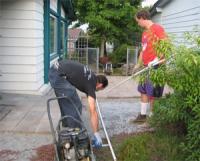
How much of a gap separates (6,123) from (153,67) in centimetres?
289

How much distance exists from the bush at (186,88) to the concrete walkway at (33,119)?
171cm

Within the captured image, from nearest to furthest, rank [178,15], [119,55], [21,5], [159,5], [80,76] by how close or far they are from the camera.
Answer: [80,76]
[21,5]
[178,15]
[159,5]
[119,55]

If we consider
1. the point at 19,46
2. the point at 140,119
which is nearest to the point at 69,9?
the point at 19,46

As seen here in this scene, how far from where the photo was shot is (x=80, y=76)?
532 cm

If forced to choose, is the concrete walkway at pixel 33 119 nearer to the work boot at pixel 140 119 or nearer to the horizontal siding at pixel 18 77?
the work boot at pixel 140 119

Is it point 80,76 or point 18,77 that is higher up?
point 80,76

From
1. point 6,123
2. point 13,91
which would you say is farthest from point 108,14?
point 6,123

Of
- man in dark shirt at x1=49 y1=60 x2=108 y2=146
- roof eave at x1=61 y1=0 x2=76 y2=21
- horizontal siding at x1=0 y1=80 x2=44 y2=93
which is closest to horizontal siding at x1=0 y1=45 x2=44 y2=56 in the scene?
horizontal siding at x1=0 y1=80 x2=44 y2=93

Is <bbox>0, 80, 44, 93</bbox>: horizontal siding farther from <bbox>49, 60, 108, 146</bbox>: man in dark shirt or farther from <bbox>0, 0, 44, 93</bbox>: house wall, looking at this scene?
<bbox>49, 60, 108, 146</bbox>: man in dark shirt

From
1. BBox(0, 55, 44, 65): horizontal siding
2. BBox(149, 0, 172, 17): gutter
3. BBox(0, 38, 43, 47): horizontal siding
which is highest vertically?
BBox(149, 0, 172, 17): gutter

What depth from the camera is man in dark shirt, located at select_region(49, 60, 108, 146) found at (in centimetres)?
519

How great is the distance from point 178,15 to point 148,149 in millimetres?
10508

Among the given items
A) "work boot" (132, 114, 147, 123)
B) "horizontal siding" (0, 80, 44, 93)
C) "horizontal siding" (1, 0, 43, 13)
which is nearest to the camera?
"work boot" (132, 114, 147, 123)

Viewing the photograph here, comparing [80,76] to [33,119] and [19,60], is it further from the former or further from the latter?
[19,60]
